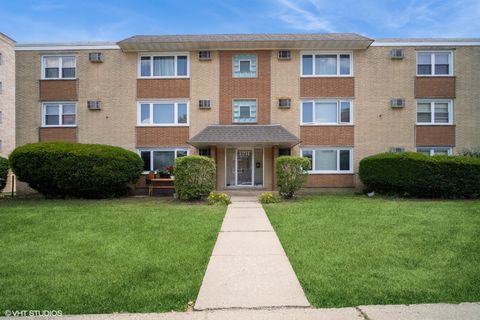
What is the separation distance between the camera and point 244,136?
56.6 ft

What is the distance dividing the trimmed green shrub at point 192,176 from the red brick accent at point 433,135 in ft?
39.2

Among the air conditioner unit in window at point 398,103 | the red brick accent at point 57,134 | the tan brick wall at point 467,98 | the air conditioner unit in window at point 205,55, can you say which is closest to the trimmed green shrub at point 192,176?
the air conditioner unit in window at point 205,55

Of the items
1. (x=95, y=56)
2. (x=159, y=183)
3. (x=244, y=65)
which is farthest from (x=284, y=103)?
(x=95, y=56)

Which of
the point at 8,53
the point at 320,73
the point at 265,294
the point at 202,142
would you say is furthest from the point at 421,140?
A: the point at 8,53

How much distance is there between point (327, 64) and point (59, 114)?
1503cm

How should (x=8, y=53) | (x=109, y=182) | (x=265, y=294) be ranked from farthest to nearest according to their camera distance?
1. (x=8, y=53)
2. (x=109, y=182)
3. (x=265, y=294)

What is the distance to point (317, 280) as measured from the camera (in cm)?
479

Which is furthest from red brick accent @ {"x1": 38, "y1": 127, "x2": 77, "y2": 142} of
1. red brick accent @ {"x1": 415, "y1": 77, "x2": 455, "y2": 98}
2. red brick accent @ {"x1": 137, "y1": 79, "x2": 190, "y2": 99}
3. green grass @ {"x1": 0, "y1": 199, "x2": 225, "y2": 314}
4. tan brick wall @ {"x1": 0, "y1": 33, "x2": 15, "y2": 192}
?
red brick accent @ {"x1": 415, "y1": 77, "x2": 455, "y2": 98}

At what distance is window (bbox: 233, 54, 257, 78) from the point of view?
734 inches

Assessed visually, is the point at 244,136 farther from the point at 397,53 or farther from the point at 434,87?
the point at 434,87

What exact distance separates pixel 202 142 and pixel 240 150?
2.85m

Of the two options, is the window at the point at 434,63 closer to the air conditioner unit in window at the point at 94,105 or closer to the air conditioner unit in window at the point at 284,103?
the air conditioner unit in window at the point at 284,103

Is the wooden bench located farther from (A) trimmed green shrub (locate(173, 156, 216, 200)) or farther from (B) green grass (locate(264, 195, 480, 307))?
(B) green grass (locate(264, 195, 480, 307))

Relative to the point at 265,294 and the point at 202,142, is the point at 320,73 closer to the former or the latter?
the point at 202,142
